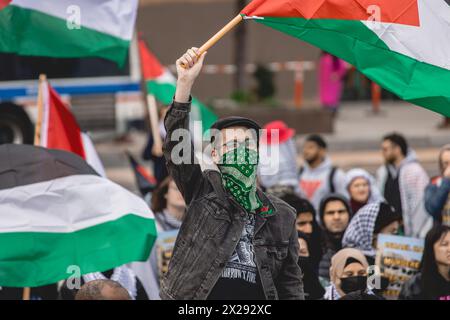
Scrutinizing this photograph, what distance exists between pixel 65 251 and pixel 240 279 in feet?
4.55

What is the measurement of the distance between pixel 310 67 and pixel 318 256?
658 inches

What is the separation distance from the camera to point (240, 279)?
4562 millimetres

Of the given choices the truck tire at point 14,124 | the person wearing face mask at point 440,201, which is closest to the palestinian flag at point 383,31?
the person wearing face mask at point 440,201

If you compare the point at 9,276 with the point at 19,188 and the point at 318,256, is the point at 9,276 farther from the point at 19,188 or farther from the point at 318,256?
the point at 318,256

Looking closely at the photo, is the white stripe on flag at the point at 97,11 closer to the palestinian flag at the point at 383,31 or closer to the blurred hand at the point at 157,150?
the palestinian flag at the point at 383,31

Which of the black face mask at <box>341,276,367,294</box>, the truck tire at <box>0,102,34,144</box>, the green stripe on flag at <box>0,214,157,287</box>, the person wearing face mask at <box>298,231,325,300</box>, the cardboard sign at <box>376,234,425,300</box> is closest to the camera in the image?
the green stripe on flag at <box>0,214,157,287</box>

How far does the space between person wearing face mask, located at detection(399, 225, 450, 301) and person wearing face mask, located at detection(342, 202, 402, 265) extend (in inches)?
27.0

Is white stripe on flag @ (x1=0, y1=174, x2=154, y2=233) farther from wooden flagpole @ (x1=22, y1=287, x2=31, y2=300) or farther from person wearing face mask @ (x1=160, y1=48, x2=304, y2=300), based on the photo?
person wearing face mask @ (x1=160, y1=48, x2=304, y2=300)

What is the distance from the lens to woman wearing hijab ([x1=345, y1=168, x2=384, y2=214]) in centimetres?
857

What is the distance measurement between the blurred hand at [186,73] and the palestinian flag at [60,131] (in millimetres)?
2917

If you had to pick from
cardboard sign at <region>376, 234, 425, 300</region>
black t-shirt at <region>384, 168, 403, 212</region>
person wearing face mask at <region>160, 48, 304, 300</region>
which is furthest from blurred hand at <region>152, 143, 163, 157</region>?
person wearing face mask at <region>160, 48, 304, 300</region>

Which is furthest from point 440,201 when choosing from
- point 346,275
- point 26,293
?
point 26,293

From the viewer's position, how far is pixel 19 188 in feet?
18.6

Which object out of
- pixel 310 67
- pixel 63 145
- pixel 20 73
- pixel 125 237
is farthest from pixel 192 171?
pixel 310 67
